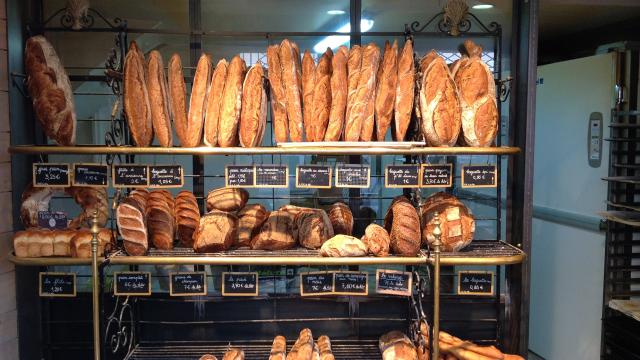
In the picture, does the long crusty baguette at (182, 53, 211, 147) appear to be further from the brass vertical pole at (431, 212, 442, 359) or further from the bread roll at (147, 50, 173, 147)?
the brass vertical pole at (431, 212, 442, 359)

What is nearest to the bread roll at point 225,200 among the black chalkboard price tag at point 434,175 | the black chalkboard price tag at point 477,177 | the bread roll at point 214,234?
the bread roll at point 214,234

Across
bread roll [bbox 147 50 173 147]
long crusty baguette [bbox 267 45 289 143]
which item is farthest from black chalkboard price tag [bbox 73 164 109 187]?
long crusty baguette [bbox 267 45 289 143]

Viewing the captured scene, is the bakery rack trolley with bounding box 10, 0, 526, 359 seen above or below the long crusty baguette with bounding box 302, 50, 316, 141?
below

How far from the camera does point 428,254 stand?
6.89 feet

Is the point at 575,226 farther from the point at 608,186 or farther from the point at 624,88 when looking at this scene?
the point at 624,88

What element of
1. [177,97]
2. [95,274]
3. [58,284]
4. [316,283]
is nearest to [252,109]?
[177,97]

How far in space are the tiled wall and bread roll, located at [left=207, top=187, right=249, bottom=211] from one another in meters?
0.93

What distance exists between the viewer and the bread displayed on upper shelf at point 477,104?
83.2 inches

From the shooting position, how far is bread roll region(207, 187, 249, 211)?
2.33m

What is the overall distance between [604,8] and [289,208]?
6.41 feet

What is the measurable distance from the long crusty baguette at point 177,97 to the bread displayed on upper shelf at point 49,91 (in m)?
0.46

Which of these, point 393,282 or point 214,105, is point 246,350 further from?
point 214,105

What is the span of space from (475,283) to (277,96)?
120 centimetres

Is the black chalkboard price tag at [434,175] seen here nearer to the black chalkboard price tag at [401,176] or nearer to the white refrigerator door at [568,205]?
the black chalkboard price tag at [401,176]
